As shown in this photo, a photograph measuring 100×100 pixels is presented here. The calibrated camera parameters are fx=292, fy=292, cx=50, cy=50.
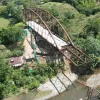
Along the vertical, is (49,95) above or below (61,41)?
below

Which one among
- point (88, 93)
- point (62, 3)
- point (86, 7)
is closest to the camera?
point (88, 93)

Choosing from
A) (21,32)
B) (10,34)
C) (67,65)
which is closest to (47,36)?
(21,32)

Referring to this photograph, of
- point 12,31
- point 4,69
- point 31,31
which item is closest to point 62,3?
point 31,31

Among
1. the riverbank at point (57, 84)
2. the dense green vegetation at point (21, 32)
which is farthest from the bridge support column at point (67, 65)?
the dense green vegetation at point (21, 32)

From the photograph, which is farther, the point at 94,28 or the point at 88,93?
the point at 94,28

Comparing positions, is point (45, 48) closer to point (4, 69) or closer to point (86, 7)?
point (4, 69)

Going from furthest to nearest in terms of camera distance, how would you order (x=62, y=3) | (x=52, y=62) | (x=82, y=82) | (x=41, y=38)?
(x=62, y=3)
(x=41, y=38)
(x=52, y=62)
(x=82, y=82)

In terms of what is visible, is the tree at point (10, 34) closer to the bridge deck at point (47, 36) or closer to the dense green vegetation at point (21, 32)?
the dense green vegetation at point (21, 32)
